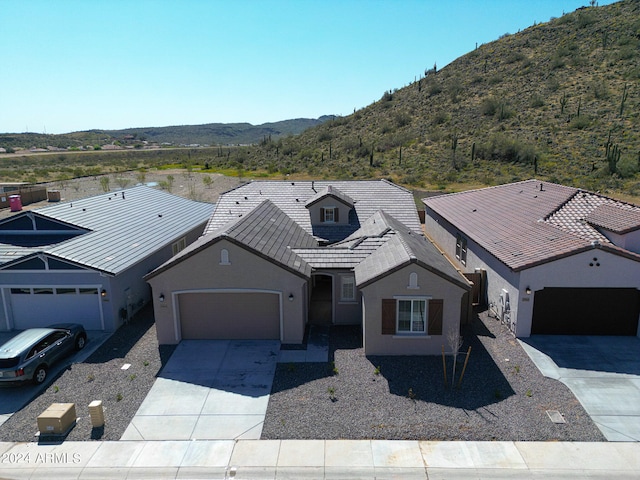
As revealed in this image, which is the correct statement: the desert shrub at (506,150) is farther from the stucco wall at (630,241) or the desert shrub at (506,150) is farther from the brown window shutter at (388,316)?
the brown window shutter at (388,316)

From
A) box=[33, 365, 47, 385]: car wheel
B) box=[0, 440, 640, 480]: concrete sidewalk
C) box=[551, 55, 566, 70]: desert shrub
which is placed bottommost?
box=[0, 440, 640, 480]: concrete sidewalk

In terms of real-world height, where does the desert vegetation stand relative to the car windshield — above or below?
above

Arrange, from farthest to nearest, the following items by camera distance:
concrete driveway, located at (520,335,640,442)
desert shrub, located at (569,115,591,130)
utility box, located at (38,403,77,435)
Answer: desert shrub, located at (569,115,591,130) < concrete driveway, located at (520,335,640,442) < utility box, located at (38,403,77,435)

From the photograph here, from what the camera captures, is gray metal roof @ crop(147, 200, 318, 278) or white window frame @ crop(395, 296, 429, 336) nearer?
white window frame @ crop(395, 296, 429, 336)

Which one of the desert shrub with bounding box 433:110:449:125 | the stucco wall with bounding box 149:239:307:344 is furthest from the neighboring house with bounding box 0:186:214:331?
the desert shrub with bounding box 433:110:449:125

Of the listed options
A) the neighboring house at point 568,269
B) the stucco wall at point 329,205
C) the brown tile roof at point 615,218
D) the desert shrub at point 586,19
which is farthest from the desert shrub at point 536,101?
the stucco wall at point 329,205

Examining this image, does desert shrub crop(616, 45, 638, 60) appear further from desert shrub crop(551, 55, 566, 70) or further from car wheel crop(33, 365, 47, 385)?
car wheel crop(33, 365, 47, 385)

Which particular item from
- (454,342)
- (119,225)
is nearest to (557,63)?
(454,342)

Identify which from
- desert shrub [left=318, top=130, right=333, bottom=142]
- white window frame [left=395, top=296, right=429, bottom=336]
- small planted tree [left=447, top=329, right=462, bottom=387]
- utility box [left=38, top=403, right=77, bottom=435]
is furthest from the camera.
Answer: desert shrub [left=318, top=130, right=333, bottom=142]
